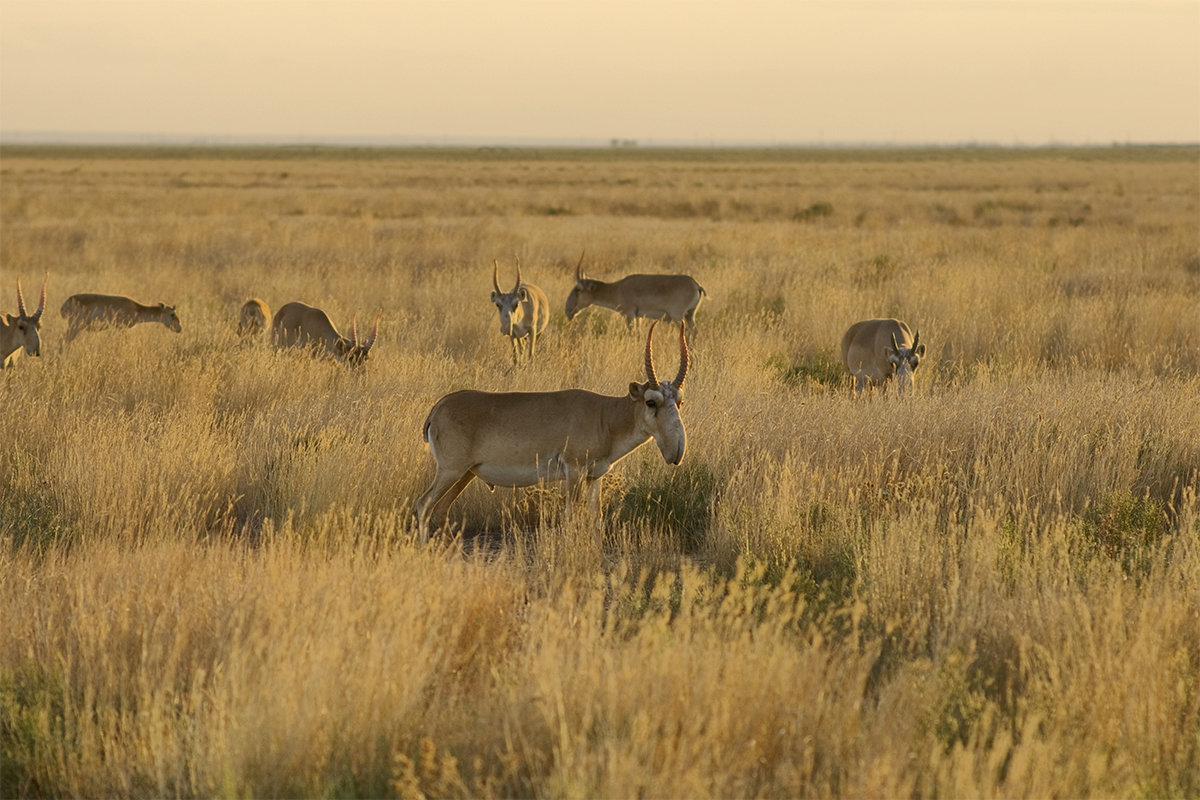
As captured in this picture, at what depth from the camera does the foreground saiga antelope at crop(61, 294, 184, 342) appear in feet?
54.7

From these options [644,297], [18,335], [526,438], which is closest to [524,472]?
[526,438]

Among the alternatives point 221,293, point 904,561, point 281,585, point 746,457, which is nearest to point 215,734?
point 281,585

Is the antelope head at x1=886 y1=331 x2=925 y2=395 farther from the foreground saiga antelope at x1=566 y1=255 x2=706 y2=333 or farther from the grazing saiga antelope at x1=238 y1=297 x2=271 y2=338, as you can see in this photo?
the grazing saiga antelope at x1=238 y1=297 x2=271 y2=338

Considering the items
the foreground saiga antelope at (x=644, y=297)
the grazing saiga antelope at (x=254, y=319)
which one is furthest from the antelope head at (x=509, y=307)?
the grazing saiga antelope at (x=254, y=319)

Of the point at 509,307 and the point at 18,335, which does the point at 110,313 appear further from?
the point at 509,307

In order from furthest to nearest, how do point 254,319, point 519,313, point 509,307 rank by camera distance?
point 254,319
point 519,313
point 509,307

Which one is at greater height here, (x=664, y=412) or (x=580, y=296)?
(x=664, y=412)

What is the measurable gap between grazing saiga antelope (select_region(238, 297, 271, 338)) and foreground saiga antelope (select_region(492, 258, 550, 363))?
3.34m

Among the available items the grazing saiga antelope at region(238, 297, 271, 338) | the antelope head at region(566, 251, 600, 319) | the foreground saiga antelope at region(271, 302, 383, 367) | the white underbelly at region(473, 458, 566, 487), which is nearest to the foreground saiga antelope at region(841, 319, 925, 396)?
the white underbelly at region(473, 458, 566, 487)

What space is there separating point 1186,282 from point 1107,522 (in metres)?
15.8

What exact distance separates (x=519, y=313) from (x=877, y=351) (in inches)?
195

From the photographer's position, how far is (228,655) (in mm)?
5109

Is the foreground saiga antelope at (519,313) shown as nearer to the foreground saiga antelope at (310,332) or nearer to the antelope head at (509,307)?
the antelope head at (509,307)

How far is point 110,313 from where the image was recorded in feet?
55.6
